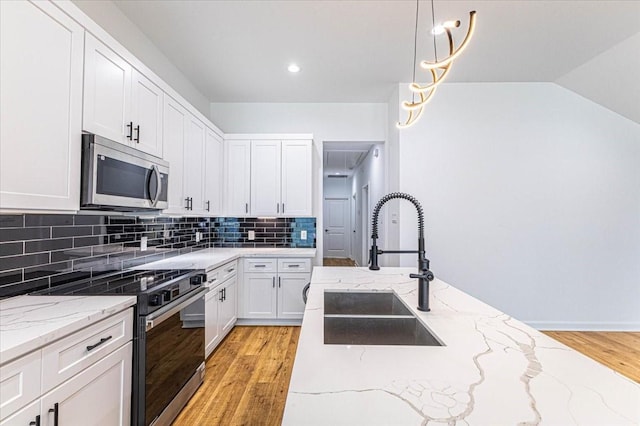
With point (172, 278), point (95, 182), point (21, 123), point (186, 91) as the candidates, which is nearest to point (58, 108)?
point (21, 123)

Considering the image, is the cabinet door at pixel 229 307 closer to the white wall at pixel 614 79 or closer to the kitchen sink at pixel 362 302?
the kitchen sink at pixel 362 302

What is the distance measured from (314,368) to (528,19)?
124 inches

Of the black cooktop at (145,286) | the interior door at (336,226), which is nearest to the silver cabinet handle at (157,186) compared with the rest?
the black cooktop at (145,286)

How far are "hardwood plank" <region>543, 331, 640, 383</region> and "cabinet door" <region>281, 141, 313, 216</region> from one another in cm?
325

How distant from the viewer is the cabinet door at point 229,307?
3035mm

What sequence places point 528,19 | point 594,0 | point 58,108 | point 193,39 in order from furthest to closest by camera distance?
point 193,39
point 528,19
point 594,0
point 58,108

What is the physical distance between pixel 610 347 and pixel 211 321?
401cm

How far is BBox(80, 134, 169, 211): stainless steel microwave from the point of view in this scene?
1.57 meters

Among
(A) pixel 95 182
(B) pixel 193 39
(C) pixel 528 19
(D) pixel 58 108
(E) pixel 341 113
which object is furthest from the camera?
(E) pixel 341 113

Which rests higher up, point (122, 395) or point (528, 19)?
point (528, 19)

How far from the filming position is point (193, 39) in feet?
9.00

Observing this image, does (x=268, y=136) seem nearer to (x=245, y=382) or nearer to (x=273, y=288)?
(x=273, y=288)

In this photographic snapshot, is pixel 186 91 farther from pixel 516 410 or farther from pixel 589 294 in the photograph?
pixel 589 294

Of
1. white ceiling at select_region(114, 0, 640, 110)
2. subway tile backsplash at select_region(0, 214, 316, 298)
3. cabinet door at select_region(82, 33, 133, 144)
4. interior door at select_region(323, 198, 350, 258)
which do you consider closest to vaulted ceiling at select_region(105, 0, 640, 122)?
white ceiling at select_region(114, 0, 640, 110)
